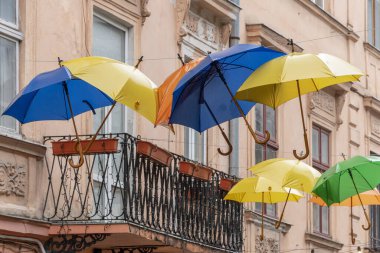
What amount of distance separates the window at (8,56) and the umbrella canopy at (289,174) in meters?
4.29

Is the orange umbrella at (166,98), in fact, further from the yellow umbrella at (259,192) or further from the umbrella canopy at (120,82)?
the yellow umbrella at (259,192)

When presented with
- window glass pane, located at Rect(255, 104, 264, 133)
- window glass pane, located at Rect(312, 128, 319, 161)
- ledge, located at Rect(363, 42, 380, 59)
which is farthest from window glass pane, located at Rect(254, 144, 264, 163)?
ledge, located at Rect(363, 42, 380, 59)

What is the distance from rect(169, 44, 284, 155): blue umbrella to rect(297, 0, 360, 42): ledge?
31.2 ft

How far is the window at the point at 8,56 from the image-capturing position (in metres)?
17.3

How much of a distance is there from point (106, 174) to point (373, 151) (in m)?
12.4

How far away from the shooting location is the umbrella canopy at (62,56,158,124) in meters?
15.9

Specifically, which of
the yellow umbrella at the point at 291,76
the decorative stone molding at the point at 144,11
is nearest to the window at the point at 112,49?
the decorative stone molding at the point at 144,11

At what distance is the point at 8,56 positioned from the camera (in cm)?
1753

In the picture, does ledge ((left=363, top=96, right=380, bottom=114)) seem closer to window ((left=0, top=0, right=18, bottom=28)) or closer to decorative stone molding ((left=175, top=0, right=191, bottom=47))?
decorative stone molding ((left=175, top=0, right=191, bottom=47))

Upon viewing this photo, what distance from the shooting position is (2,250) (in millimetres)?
16859

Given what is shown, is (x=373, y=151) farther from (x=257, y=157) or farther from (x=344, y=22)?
(x=257, y=157)

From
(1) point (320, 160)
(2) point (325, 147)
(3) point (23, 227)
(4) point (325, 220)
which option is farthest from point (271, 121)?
(3) point (23, 227)

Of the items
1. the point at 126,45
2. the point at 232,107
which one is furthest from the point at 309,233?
the point at 232,107

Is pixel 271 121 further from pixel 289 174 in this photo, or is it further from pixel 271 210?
pixel 289 174
